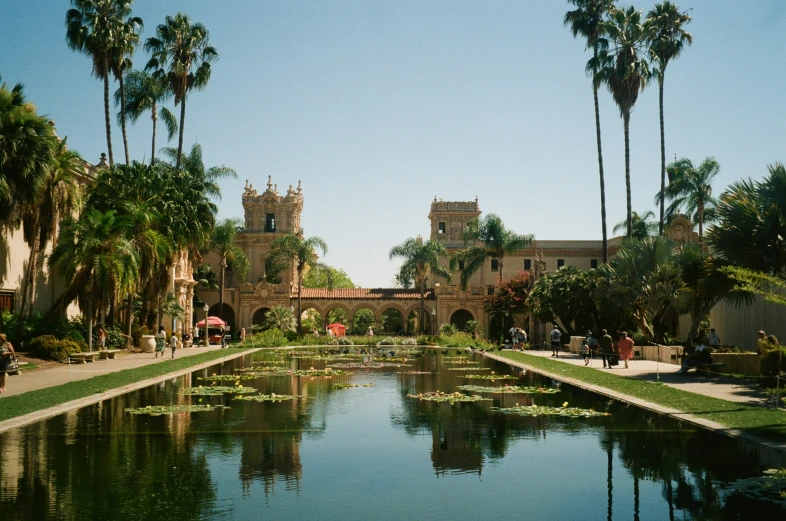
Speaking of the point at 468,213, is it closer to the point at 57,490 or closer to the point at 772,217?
the point at 772,217

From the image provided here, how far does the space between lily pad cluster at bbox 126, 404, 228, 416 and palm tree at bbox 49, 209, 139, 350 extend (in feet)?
62.3

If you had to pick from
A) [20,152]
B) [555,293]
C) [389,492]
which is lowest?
[389,492]

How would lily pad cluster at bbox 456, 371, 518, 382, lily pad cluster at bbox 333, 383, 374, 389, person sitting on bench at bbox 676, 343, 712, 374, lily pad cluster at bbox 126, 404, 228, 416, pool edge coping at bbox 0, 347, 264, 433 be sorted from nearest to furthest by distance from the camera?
1. pool edge coping at bbox 0, 347, 264, 433
2. lily pad cluster at bbox 126, 404, 228, 416
3. lily pad cluster at bbox 333, 383, 374, 389
4. lily pad cluster at bbox 456, 371, 518, 382
5. person sitting on bench at bbox 676, 343, 712, 374

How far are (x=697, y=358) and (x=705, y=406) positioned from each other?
9543mm

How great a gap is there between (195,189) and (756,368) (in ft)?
108

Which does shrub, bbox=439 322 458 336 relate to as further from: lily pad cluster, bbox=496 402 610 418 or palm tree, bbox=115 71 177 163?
lily pad cluster, bbox=496 402 610 418

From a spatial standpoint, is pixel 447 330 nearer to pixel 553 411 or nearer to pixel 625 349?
pixel 625 349

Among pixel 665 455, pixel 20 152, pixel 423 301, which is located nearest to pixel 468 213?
pixel 423 301

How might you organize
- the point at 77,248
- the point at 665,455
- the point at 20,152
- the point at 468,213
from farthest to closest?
the point at 468,213 < the point at 77,248 < the point at 20,152 < the point at 665,455

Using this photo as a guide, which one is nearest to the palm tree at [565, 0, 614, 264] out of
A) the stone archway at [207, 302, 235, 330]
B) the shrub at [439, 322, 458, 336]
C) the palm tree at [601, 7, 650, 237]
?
the palm tree at [601, 7, 650, 237]

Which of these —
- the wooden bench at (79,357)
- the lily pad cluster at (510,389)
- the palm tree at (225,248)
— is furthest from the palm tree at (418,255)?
the lily pad cluster at (510,389)

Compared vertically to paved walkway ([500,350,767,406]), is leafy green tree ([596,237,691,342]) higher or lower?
higher

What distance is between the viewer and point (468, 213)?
268 ft

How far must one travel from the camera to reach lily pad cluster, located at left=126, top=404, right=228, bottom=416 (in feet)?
50.6
